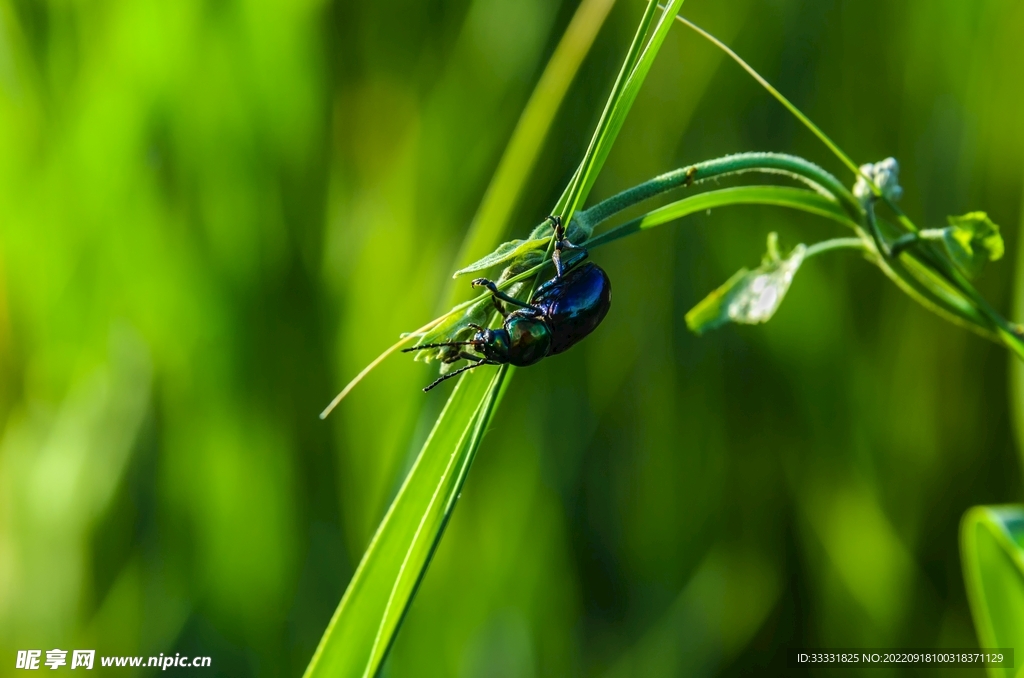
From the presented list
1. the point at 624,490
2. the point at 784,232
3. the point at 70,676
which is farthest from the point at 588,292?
the point at 70,676

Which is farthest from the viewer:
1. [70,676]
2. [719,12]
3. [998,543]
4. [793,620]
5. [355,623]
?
[719,12]

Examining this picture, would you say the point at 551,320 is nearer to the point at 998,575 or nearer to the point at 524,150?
the point at 524,150

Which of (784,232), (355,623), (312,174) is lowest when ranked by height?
(355,623)

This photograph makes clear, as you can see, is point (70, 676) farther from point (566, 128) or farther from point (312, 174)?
point (566, 128)

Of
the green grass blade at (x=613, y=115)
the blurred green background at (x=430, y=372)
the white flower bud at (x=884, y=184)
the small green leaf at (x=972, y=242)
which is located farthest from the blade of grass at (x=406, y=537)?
the blurred green background at (x=430, y=372)

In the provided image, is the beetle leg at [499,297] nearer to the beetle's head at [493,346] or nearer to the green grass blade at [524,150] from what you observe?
the beetle's head at [493,346]

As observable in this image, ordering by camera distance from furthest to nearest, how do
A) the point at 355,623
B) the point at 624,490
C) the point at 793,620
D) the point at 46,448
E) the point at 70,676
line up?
the point at 624,490 → the point at 793,620 → the point at 46,448 → the point at 70,676 → the point at 355,623

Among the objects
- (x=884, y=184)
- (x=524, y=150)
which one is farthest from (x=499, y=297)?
(x=524, y=150)
